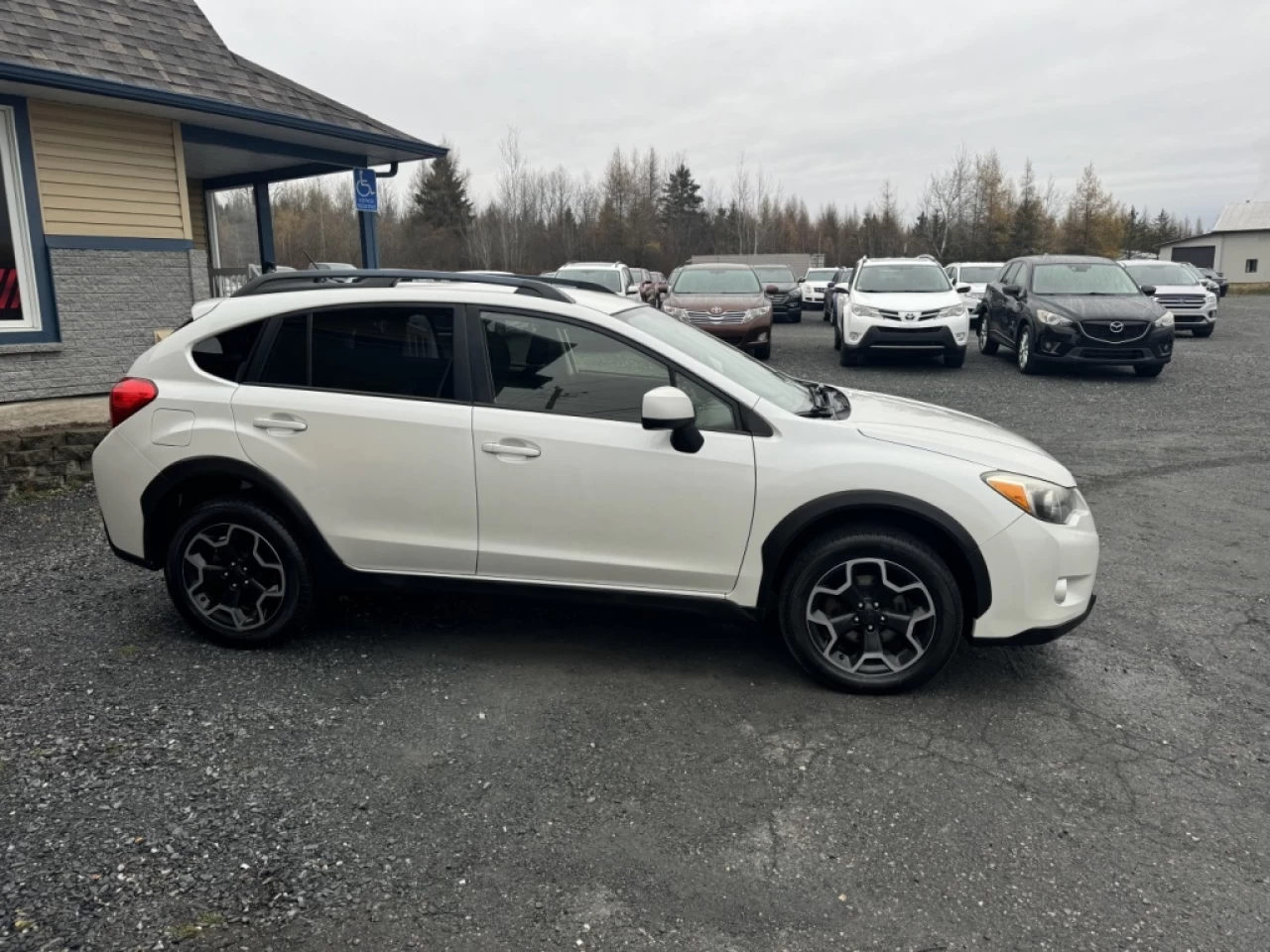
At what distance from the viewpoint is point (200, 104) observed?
9.97 meters

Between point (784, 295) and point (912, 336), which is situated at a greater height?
point (784, 295)

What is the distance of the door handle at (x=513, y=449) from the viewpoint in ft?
13.4

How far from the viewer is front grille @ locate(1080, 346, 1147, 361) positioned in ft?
44.5

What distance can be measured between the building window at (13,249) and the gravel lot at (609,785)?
511 centimetres

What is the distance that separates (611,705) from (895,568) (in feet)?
4.23

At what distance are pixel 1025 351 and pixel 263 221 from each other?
1214cm

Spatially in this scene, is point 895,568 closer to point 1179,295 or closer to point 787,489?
point 787,489

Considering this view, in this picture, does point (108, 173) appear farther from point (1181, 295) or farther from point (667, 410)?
point (1181, 295)

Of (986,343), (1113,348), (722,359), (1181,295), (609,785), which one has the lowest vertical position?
(609,785)

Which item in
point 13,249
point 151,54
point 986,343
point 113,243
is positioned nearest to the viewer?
point 13,249

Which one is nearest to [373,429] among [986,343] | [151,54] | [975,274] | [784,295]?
[151,54]

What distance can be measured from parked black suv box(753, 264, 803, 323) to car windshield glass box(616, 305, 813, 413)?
21.3m

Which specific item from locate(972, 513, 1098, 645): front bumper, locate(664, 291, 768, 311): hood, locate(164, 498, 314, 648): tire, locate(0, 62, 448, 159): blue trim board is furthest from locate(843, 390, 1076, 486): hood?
locate(664, 291, 768, 311): hood

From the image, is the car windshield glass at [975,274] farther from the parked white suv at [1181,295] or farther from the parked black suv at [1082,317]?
the parked black suv at [1082,317]
